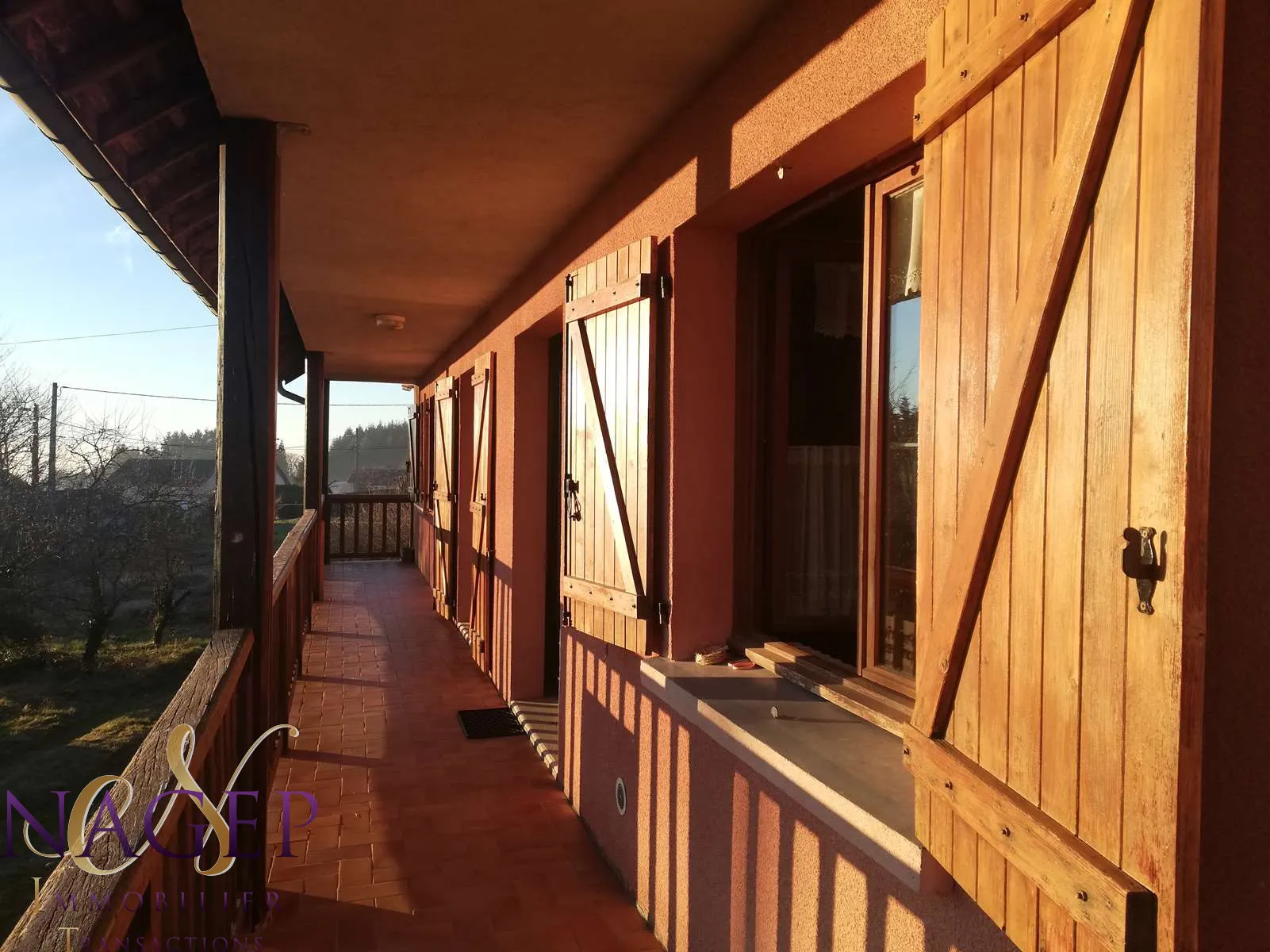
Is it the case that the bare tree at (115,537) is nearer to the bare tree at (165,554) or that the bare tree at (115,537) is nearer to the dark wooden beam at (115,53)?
the bare tree at (165,554)

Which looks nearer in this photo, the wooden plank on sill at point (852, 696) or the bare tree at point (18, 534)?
the wooden plank on sill at point (852, 696)

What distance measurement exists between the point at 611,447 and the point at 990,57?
2.04 metres

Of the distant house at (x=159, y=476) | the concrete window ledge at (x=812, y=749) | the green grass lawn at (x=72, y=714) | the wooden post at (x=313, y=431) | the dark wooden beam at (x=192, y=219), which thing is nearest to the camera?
the concrete window ledge at (x=812, y=749)

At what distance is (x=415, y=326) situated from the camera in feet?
23.3

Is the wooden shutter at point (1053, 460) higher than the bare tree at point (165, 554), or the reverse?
the wooden shutter at point (1053, 460)

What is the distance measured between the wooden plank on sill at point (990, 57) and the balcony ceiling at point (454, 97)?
883 mm

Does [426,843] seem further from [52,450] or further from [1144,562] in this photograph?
[52,450]

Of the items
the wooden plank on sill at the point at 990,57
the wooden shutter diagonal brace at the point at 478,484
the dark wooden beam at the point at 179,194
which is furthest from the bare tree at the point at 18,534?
the wooden plank on sill at the point at 990,57

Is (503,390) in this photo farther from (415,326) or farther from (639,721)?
(639,721)

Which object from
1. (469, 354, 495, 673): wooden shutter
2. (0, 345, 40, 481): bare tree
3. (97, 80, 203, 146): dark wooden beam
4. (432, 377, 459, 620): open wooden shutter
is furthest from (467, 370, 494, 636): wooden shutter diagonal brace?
(0, 345, 40, 481): bare tree

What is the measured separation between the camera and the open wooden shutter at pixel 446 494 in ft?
24.2

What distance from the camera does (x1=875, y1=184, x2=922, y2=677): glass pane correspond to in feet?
6.49

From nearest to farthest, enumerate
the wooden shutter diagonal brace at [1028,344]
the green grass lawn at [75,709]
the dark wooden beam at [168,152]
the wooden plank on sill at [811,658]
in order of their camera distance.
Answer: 1. the wooden shutter diagonal brace at [1028,344]
2. the wooden plank on sill at [811,658]
3. the dark wooden beam at [168,152]
4. the green grass lawn at [75,709]

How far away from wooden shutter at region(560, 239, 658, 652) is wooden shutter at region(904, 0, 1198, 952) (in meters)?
1.46
